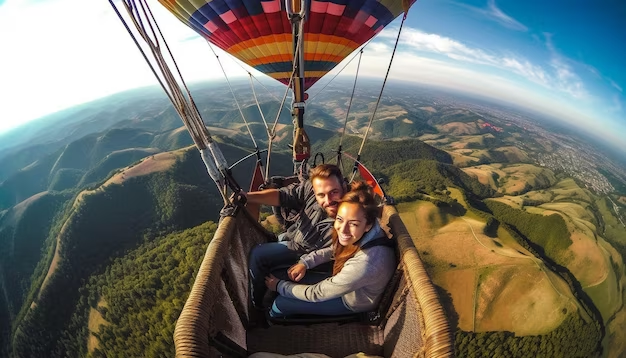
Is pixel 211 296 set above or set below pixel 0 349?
above

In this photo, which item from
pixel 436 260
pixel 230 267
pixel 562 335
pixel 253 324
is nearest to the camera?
pixel 230 267

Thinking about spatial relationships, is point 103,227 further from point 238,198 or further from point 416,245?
point 238,198

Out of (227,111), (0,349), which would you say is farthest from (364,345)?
(227,111)

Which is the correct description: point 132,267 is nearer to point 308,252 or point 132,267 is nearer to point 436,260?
point 436,260

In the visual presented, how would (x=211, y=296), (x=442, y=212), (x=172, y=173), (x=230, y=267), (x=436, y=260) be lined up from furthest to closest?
(x=172, y=173) → (x=442, y=212) → (x=436, y=260) → (x=230, y=267) → (x=211, y=296)

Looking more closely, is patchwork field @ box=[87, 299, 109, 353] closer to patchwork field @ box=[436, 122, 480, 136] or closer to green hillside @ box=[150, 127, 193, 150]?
green hillside @ box=[150, 127, 193, 150]

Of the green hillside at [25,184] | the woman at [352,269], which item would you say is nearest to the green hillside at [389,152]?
the woman at [352,269]

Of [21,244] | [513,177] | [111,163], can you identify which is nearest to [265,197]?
[513,177]
